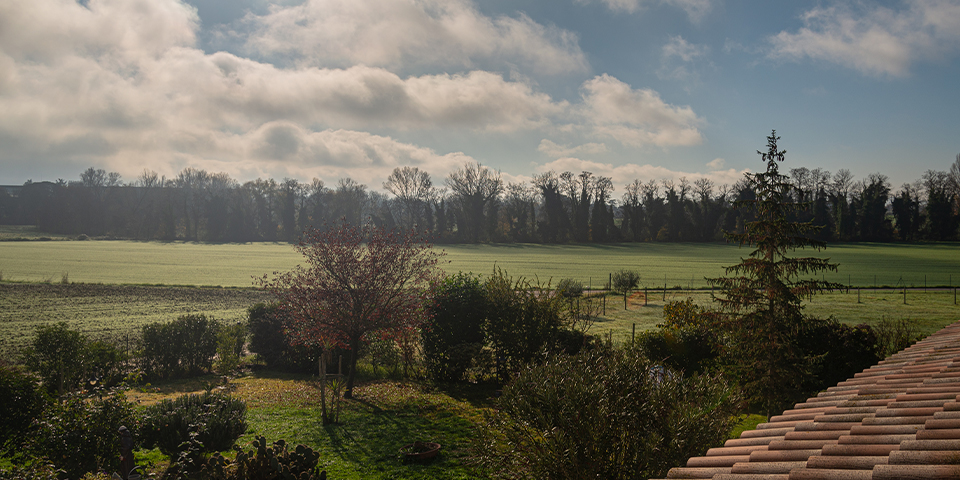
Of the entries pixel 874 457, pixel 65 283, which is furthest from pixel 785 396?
pixel 65 283

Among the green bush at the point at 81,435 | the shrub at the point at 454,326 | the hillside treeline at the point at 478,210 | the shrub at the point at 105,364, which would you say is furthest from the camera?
the hillside treeline at the point at 478,210

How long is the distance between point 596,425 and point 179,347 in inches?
712

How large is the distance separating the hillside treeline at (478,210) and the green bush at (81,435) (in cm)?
9050

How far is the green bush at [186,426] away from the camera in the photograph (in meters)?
8.08

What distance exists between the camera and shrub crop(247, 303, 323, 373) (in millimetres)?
19891

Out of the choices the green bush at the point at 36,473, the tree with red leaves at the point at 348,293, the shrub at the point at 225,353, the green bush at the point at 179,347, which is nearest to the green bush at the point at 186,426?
the green bush at the point at 36,473

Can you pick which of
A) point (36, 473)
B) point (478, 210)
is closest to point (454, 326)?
point (36, 473)

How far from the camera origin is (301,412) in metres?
13.5

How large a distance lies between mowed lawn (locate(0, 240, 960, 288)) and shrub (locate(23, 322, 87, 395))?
3215 centimetres

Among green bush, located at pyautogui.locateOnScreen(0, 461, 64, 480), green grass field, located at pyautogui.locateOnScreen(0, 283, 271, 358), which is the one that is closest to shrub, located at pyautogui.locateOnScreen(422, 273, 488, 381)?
green bush, located at pyautogui.locateOnScreen(0, 461, 64, 480)

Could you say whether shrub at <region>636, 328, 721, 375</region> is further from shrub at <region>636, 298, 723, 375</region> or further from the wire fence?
the wire fence

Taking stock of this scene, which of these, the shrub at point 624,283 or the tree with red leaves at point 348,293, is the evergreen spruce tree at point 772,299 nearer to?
the tree with red leaves at point 348,293

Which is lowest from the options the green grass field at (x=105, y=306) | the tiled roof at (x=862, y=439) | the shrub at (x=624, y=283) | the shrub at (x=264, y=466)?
the green grass field at (x=105, y=306)

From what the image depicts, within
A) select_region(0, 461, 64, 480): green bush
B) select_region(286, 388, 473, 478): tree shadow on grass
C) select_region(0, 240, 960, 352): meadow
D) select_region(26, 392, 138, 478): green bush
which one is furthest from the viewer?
select_region(0, 240, 960, 352): meadow
